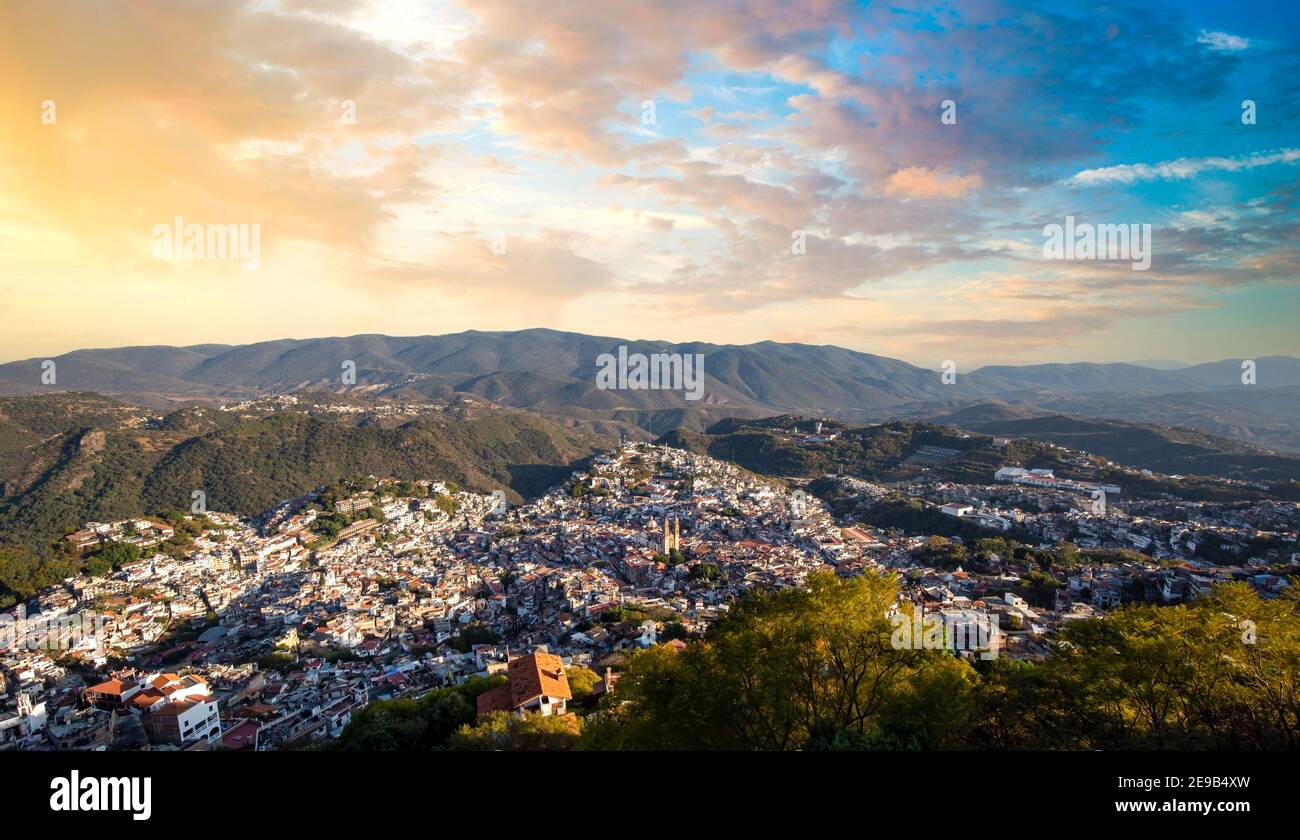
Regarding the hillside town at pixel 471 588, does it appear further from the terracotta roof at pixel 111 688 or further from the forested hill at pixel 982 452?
the forested hill at pixel 982 452

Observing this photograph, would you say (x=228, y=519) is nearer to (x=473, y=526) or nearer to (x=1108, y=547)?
(x=473, y=526)

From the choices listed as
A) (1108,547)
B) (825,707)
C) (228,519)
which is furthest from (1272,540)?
(228,519)

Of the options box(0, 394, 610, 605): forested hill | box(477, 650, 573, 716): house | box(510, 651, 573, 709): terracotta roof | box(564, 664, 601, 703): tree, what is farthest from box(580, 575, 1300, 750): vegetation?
box(0, 394, 610, 605): forested hill

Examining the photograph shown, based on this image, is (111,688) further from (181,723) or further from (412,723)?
(412,723)

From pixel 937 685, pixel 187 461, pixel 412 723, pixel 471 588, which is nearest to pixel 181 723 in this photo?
pixel 412 723

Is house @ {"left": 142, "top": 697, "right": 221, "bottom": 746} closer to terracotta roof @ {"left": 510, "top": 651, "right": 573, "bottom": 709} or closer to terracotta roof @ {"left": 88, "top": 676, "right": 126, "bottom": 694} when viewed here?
terracotta roof @ {"left": 88, "top": 676, "right": 126, "bottom": 694}

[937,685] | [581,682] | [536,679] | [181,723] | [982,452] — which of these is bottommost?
[181,723]
